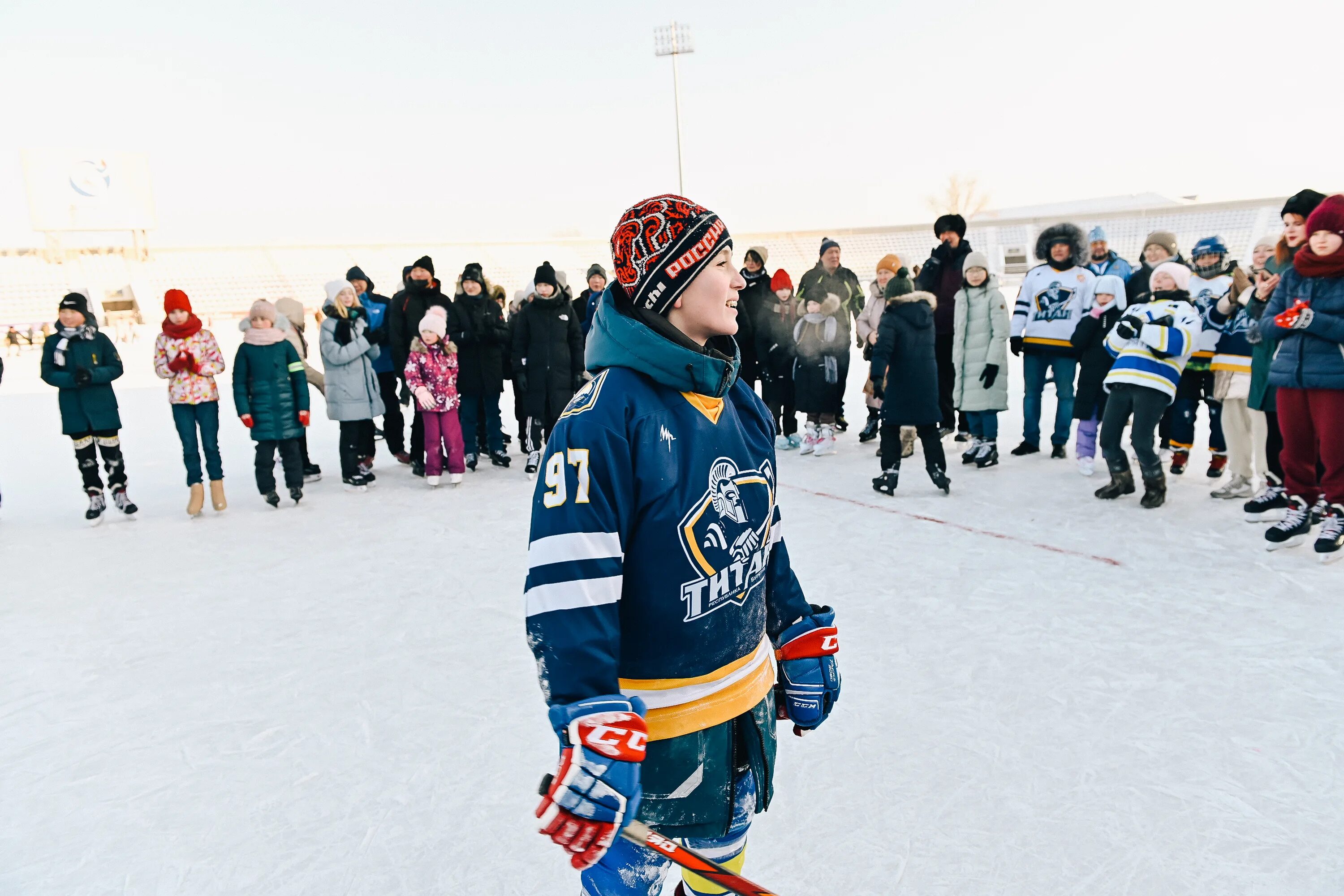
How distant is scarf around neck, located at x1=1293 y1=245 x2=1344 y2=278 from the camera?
392cm

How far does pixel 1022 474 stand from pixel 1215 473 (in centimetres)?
125

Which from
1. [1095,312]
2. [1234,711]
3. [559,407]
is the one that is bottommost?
[1234,711]

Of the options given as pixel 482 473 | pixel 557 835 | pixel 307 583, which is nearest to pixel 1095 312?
pixel 482 473

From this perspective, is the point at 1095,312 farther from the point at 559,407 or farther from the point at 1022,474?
the point at 559,407

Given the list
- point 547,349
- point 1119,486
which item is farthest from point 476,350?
point 1119,486

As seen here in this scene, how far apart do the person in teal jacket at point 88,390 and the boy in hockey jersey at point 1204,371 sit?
278 inches

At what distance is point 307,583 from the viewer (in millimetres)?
4438

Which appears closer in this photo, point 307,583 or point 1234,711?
point 1234,711

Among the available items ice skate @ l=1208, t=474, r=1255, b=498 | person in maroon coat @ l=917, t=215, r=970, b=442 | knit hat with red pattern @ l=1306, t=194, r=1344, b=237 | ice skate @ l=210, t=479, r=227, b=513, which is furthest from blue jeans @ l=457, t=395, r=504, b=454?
knit hat with red pattern @ l=1306, t=194, r=1344, b=237

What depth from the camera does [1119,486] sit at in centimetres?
543

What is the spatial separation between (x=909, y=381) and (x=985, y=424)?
1487 millimetres

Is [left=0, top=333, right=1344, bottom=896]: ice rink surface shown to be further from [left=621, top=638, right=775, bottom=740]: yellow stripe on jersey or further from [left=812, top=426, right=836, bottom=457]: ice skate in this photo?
[left=812, top=426, right=836, bottom=457]: ice skate

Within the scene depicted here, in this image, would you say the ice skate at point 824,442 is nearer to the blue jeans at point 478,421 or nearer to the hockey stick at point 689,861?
the blue jeans at point 478,421

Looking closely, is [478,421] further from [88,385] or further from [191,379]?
[88,385]
